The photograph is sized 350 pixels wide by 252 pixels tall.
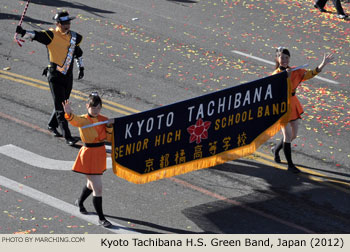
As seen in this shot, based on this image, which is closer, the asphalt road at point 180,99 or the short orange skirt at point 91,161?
the short orange skirt at point 91,161

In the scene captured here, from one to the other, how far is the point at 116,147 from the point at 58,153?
2.82 m

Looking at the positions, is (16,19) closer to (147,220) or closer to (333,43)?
(333,43)

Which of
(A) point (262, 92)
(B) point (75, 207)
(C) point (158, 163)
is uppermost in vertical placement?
(A) point (262, 92)

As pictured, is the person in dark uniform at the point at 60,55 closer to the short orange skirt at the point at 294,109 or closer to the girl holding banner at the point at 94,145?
the girl holding banner at the point at 94,145

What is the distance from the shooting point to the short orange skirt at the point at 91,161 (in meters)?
10.1

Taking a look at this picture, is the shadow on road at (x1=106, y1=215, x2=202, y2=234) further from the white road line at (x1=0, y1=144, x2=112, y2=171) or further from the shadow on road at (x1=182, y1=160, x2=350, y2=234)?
the white road line at (x1=0, y1=144, x2=112, y2=171)

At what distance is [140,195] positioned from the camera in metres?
11.4

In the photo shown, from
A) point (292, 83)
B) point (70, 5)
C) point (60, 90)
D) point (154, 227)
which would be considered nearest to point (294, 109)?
point (292, 83)

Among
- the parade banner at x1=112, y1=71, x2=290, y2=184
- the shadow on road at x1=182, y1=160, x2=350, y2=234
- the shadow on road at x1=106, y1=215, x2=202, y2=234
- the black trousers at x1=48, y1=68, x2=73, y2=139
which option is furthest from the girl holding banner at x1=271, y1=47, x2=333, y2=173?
the black trousers at x1=48, y1=68, x2=73, y2=139

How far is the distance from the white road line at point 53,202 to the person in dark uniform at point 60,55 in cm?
190

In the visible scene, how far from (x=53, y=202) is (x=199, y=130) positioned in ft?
7.83

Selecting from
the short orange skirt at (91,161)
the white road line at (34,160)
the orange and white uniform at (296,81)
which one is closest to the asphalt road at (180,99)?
the white road line at (34,160)

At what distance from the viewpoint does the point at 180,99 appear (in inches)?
607

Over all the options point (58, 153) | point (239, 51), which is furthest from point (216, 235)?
point (239, 51)
